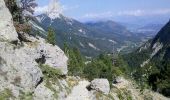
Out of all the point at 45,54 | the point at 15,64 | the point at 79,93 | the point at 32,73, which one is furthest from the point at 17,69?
the point at 79,93

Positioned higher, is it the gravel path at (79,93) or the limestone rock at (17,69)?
the limestone rock at (17,69)

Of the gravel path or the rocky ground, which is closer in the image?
the rocky ground

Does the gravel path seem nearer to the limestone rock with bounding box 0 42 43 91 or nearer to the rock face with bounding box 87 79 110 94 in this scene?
the rock face with bounding box 87 79 110 94

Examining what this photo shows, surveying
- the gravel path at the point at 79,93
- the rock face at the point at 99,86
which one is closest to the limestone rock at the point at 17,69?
the gravel path at the point at 79,93

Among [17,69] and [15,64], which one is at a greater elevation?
[15,64]

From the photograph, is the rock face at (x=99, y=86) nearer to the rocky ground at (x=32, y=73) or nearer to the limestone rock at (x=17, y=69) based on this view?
the rocky ground at (x=32, y=73)

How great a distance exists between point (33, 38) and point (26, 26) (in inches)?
323

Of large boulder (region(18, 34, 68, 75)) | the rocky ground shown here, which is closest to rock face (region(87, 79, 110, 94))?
the rocky ground

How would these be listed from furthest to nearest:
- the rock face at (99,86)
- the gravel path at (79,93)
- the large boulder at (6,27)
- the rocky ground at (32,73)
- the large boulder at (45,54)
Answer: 1. the rock face at (99,86)
2. the gravel path at (79,93)
3. the large boulder at (45,54)
4. the large boulder at (6,27)
5. the rocky ground at (32,73)

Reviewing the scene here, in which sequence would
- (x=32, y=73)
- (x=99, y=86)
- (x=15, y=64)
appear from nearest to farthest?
(x=15, y=64), (x=32, y=73), (x=99, y=86)

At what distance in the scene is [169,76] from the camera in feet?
486

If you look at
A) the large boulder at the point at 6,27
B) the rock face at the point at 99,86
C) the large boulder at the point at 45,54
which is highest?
the large boulder at the point at 6,27

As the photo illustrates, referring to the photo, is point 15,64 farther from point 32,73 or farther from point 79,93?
point 79,93

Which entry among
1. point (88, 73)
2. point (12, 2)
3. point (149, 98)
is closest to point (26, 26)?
point (12, 2)
